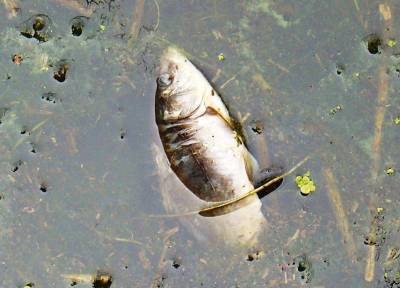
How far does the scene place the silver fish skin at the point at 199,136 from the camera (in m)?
3.46

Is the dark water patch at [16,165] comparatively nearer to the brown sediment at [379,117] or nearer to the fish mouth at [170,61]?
the fish mouth at [170,61]

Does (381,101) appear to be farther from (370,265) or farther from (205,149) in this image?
(205,149)

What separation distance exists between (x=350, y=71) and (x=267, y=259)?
1.23 metres

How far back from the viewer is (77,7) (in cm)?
379

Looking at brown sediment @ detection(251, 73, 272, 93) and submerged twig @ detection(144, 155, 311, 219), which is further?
brown sediment @ detection(251, 73, 272, 93)

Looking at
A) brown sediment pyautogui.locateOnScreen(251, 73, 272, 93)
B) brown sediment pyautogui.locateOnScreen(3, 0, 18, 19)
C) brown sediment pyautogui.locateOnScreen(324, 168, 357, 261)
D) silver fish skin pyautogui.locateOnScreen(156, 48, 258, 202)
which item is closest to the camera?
silver fish skin pyautogui.locateOnScreen(156, 48, 258, 202)

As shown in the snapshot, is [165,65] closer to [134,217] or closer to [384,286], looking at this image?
[134,217]

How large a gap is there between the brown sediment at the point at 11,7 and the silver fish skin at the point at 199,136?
1007mm

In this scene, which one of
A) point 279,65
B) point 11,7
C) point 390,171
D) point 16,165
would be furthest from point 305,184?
point 11,7

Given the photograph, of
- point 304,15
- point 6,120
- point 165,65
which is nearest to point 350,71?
point 304,15

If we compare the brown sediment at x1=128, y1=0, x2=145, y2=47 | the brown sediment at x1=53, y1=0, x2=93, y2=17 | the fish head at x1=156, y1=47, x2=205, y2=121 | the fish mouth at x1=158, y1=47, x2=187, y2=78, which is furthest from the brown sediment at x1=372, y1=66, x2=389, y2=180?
the brown sediment at x1=53, y1=0, x2=93, y2=17

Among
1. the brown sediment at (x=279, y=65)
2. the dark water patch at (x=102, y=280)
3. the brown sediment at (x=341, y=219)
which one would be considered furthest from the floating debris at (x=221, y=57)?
the dark water patch at (x=102, y=280)

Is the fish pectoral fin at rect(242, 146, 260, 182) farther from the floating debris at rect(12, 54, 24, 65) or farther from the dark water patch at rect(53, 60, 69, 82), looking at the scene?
the floating debris at rect(12, 54, 24, 65)

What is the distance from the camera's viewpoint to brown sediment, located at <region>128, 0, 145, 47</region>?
3752mm
